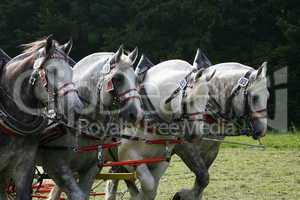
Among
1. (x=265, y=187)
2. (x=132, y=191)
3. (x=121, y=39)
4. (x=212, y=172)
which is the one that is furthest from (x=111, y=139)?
(x=121, y=39)

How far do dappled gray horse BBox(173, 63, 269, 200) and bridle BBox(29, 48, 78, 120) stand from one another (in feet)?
7.69

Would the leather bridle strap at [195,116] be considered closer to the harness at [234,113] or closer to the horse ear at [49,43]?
the harness at [234,113]

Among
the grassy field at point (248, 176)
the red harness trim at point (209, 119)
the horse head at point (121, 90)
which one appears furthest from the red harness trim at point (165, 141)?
the grassy field at point (248, 176)

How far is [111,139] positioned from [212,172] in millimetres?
4715

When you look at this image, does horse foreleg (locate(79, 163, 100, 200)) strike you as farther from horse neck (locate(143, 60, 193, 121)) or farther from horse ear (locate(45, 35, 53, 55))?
horse ear (locate(45, 35, 53, 55))

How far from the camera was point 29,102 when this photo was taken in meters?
5.24

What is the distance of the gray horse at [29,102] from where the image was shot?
16.8 ft

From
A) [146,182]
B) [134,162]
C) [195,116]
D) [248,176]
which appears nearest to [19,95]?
[134,162]

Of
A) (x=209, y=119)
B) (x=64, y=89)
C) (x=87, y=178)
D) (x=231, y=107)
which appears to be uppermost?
(x=64, y=89)

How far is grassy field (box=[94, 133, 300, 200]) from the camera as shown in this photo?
28.0 feet

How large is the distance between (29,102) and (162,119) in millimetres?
1951

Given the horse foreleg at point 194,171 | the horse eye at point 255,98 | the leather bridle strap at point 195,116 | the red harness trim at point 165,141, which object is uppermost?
the horse eye at point 255,98

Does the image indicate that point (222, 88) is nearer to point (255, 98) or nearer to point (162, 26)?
point (255, 98)

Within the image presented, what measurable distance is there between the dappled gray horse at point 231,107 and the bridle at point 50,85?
92.3 inches
